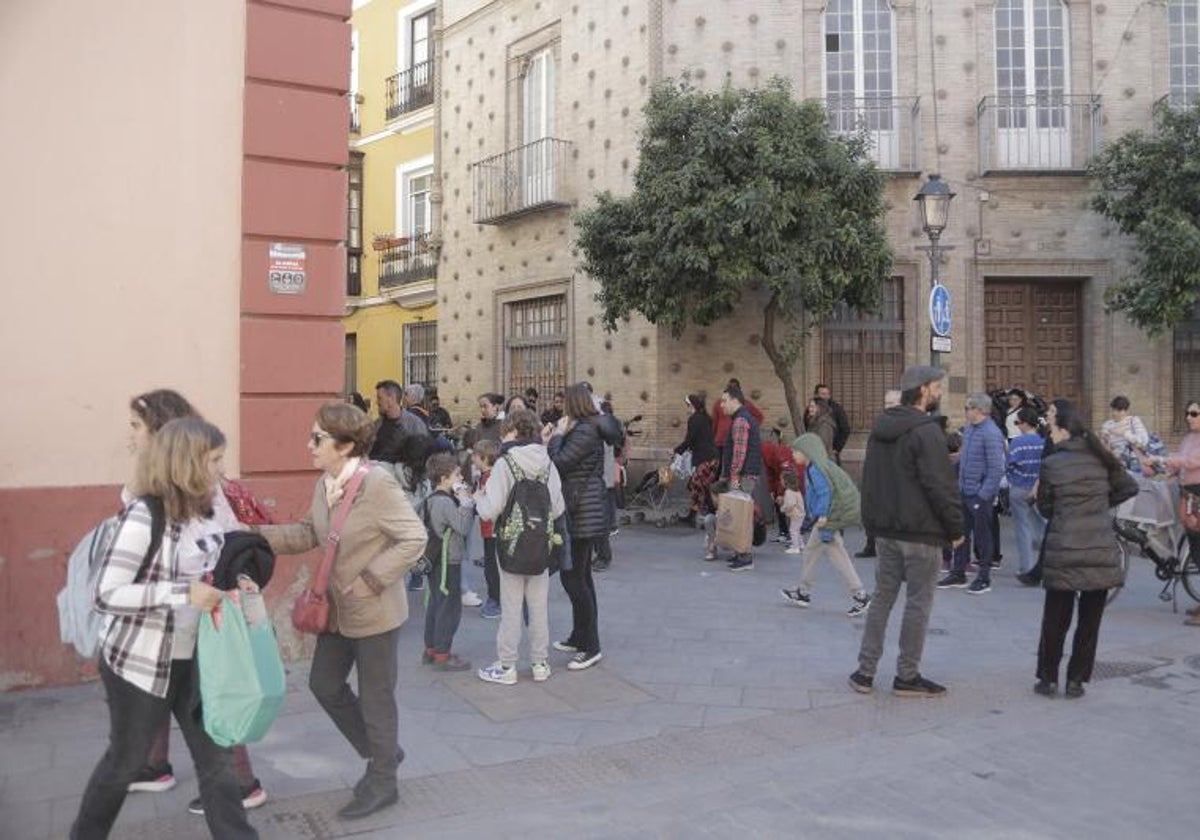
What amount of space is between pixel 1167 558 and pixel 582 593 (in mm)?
5519

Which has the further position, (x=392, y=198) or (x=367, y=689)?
(x=392, y=198)

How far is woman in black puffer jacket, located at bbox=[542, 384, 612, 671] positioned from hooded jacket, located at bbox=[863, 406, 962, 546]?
1819mm

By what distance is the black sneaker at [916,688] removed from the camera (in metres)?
6.35

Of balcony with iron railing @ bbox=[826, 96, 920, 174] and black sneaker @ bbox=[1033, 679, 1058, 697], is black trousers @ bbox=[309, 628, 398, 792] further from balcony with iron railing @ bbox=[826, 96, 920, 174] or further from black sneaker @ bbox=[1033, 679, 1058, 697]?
balcony with iron railing @ bbox=[826, 96, 920, 174]

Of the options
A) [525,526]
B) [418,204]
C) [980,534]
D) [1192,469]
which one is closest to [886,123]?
[980,534]

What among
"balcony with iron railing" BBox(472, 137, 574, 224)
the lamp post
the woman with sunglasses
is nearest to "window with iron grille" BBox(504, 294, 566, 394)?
"balcony with iron railing" BBox(472, 137, 574, 224)

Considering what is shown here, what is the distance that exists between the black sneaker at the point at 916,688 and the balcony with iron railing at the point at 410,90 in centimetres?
1817

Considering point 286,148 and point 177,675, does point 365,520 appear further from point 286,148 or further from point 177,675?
point 286,148

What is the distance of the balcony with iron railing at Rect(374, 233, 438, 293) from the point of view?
71.4ft

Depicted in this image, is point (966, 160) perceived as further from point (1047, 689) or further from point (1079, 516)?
point (1047, 689)

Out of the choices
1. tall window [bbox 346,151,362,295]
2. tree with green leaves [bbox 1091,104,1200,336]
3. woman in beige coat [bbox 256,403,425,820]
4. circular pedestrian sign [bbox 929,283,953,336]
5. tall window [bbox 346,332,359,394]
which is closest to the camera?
woman in beige coat [bbox 256,403,425,820]

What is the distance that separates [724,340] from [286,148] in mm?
9407

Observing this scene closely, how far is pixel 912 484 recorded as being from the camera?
20.4 feet

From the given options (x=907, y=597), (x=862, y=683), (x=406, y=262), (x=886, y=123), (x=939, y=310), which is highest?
(x=886, y=123)
